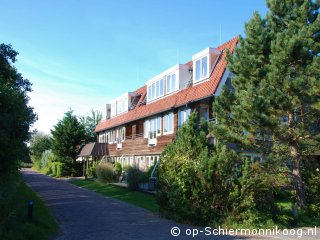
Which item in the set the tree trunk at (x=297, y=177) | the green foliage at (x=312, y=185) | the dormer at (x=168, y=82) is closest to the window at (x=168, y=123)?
the dormer at (x=168, y=82)

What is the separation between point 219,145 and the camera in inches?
613

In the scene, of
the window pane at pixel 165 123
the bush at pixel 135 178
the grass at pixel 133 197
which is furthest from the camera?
the window pane at pixel 165 123

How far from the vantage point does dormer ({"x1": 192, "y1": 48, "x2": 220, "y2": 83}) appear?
81.7 feet

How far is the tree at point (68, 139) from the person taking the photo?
50062mm

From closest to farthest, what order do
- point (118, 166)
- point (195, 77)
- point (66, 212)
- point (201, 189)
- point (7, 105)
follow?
point (7, 105), point (201, 189), point (66, 212), point (195, 77), point (118, 166)

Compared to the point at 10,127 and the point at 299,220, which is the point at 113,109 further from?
the point at 10,127

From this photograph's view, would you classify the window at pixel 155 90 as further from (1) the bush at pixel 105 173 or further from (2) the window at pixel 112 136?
(2) the window at pixel 112 136

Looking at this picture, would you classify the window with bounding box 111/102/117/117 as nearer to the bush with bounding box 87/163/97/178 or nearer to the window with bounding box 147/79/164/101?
the bush with bounding box 87/163/97/178

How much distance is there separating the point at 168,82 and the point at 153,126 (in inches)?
160

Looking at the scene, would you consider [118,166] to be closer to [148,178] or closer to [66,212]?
[148,178]

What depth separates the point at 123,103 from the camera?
41.7 m

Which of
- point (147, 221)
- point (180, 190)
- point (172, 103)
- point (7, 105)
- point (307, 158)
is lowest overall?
point (147, 221)

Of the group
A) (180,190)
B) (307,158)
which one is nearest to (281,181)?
(307,158)

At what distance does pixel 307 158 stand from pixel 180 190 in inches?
260
